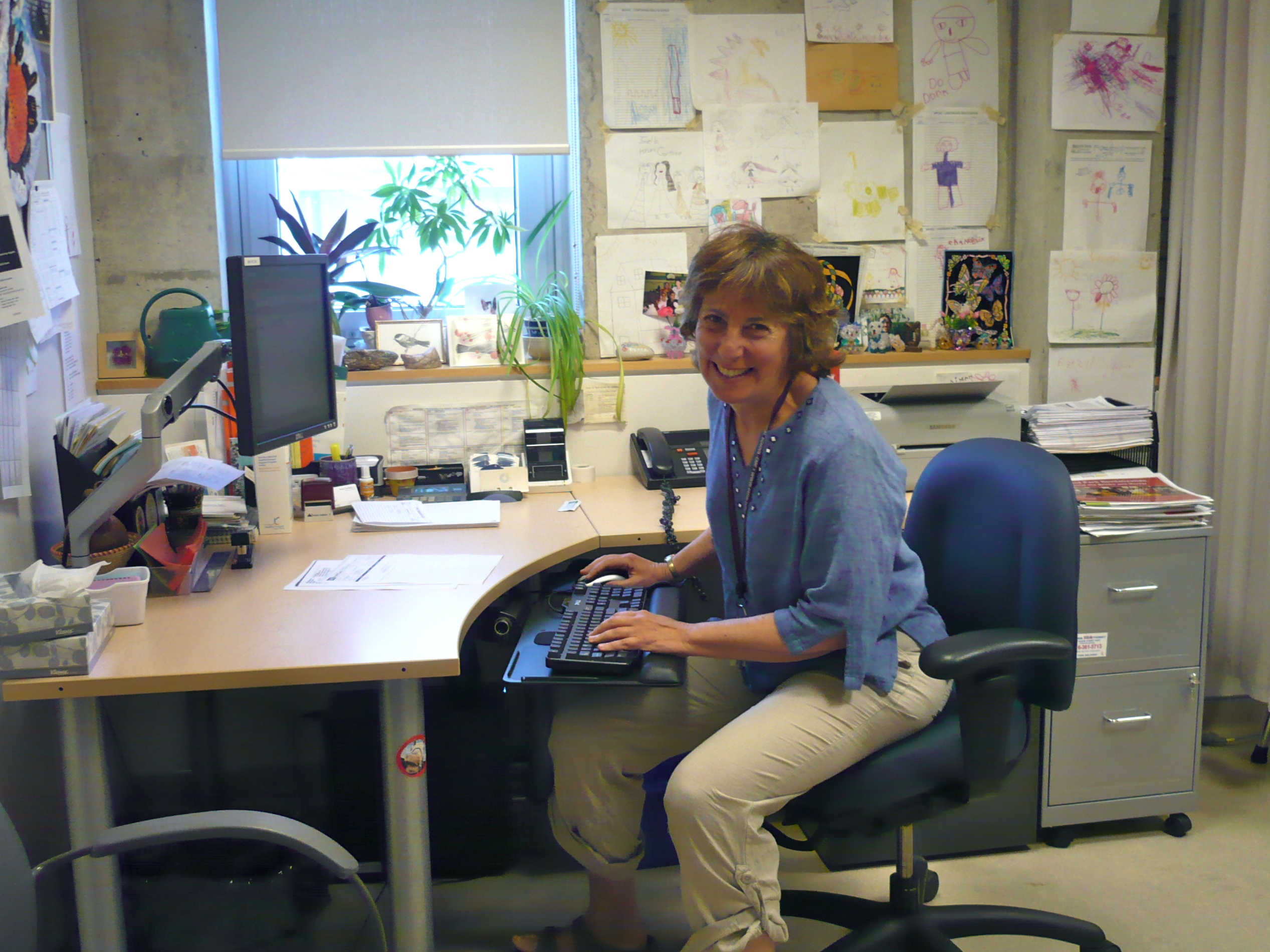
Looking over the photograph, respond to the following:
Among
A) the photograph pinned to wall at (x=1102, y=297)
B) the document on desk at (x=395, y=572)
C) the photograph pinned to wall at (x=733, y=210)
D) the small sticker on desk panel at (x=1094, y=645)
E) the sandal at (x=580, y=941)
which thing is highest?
the photograph pinned to wall at (x=733, y=210)

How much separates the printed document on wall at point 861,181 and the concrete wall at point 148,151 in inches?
65.4

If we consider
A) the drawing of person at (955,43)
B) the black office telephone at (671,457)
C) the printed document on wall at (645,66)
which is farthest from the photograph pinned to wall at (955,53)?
the black office telephone at (671,457)

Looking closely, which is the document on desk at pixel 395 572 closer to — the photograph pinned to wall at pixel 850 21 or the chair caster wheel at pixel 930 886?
the chair caster wheel at pixel 930 886

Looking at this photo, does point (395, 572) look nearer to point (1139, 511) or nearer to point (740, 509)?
point (740, 509)

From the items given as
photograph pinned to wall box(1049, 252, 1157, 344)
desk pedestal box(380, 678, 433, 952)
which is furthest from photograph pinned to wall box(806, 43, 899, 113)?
desk pedestal box(380, 678, 433, 952)

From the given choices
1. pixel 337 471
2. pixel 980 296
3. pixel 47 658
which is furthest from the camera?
pixel 980 296

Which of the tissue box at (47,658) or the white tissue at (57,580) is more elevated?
the white tissue at (57,580)

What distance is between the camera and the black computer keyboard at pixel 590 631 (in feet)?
5.01

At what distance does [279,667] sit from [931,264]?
2240mm

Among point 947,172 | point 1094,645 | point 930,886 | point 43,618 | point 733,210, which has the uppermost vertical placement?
point 947,172

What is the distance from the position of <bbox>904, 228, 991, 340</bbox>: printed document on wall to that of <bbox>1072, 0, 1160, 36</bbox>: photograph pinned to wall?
0.59 meters

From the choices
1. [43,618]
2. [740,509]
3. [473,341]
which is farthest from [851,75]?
[43,618]

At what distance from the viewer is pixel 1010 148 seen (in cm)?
293

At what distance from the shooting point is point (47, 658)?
1333 mm
